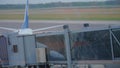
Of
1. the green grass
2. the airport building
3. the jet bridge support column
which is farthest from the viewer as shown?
the green grass

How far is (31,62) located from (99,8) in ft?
43.8

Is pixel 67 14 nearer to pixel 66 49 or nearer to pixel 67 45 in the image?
pixel 66 49

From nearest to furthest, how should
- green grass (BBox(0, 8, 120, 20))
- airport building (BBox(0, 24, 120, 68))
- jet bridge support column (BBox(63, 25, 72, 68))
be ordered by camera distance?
airport building (BBox(0, 24, 120, 68)) → jet bridge support column (BBox(63, 25, 72, 68)) → green grass (BBox(0, 8, 120, 20))

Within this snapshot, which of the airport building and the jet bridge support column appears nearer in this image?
the airport building

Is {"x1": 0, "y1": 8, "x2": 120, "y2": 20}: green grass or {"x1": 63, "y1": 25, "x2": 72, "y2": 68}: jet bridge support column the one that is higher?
{"x1": 0, "y1": 8, "x2": 120, "y2": 20}: green grass

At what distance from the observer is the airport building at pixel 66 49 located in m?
15.3

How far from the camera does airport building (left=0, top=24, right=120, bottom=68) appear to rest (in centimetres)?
1527

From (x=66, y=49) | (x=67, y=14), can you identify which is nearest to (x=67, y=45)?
(x=66, y=49)

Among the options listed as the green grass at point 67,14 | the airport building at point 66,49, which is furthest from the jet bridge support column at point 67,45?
the green grass at point 67,14

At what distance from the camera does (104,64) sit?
15.6 metres

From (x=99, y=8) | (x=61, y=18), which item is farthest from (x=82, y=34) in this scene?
(x=61, y=18)

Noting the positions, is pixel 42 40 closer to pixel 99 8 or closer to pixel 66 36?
pixel 66 36

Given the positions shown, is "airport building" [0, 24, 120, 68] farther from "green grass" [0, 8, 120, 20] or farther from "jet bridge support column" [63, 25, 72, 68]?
"green grass" [0, 8, 120, 20]

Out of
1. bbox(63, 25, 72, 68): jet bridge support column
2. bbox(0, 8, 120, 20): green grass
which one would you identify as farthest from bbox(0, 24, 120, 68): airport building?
bbox(0, 8, 120, 20): green grass
